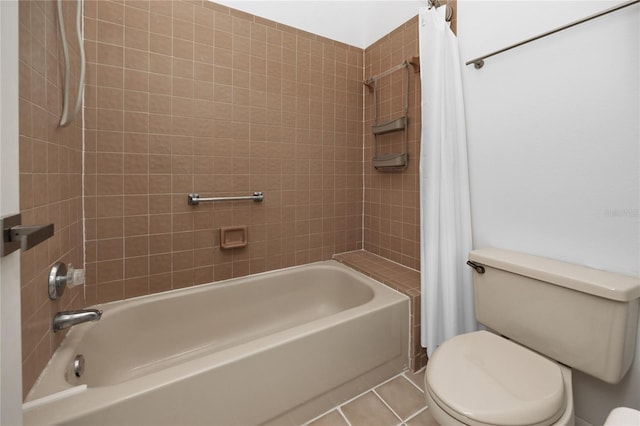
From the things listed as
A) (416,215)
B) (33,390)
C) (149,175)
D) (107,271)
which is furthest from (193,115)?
(416,215)

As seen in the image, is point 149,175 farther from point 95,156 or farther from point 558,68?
point 558,68

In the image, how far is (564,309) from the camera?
1.07 metres

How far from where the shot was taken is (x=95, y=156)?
1.44 m

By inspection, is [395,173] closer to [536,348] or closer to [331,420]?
[536,348]

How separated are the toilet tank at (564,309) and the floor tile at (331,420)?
80cm

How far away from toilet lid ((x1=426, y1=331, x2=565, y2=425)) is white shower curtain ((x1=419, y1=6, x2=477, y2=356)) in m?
0.33

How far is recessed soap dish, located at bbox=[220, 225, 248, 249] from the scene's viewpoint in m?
1.77

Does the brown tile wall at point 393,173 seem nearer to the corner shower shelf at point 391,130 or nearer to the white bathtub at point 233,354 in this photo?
the corner shower shelf at point 391,130

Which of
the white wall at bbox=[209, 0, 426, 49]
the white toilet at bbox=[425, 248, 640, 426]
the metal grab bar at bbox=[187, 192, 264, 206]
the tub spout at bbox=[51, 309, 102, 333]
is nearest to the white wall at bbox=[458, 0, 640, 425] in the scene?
the white toilet at bbox=[425, 248, 640, 426]

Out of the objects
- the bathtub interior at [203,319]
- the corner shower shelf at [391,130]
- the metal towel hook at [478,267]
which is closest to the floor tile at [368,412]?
A: the bathtub interior at [203,319]

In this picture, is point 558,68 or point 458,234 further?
point 458,234

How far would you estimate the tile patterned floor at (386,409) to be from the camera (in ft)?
4.25

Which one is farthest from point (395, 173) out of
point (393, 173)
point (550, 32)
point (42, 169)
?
point (42, 169)

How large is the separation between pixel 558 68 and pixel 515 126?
0.26 meters
